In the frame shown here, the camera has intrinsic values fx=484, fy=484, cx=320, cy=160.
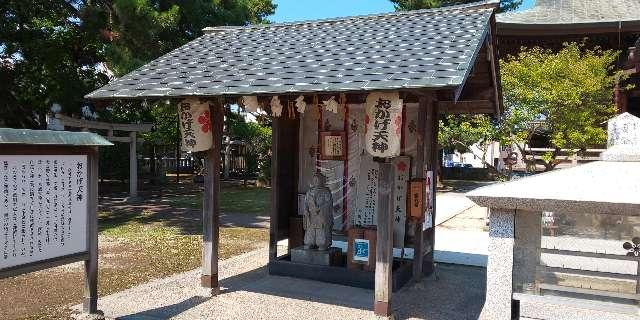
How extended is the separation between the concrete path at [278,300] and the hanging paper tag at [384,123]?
2.17 m

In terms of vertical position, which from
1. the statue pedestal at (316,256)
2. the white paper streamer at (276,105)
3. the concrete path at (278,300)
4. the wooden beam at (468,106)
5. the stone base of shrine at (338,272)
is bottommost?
the concrete path at (278,300)

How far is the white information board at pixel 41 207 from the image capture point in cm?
486

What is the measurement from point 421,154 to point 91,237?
5054 mm

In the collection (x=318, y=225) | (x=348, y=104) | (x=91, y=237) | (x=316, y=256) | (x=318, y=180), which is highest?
(x=348, y=104)

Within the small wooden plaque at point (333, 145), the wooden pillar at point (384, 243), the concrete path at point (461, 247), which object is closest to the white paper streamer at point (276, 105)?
the small wooden plaque at point (333, 145)

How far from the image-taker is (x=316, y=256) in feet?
Result: 26.5

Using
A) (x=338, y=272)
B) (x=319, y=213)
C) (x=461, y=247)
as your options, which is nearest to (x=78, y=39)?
(x=319, y=213)

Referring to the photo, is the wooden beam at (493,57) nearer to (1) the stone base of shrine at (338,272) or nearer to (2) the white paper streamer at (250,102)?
(1) the stone base of shrine at (338,272)

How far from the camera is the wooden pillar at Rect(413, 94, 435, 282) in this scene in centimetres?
791

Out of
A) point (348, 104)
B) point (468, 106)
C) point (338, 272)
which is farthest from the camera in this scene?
point (468, 106)

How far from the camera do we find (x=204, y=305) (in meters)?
Answer: 6.62

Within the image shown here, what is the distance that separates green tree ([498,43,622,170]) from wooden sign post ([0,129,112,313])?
12.3 metres

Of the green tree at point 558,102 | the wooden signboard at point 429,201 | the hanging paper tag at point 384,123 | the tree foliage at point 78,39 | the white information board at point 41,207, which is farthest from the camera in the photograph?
the green tree at point 558,102

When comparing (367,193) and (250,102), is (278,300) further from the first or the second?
(250,102)
